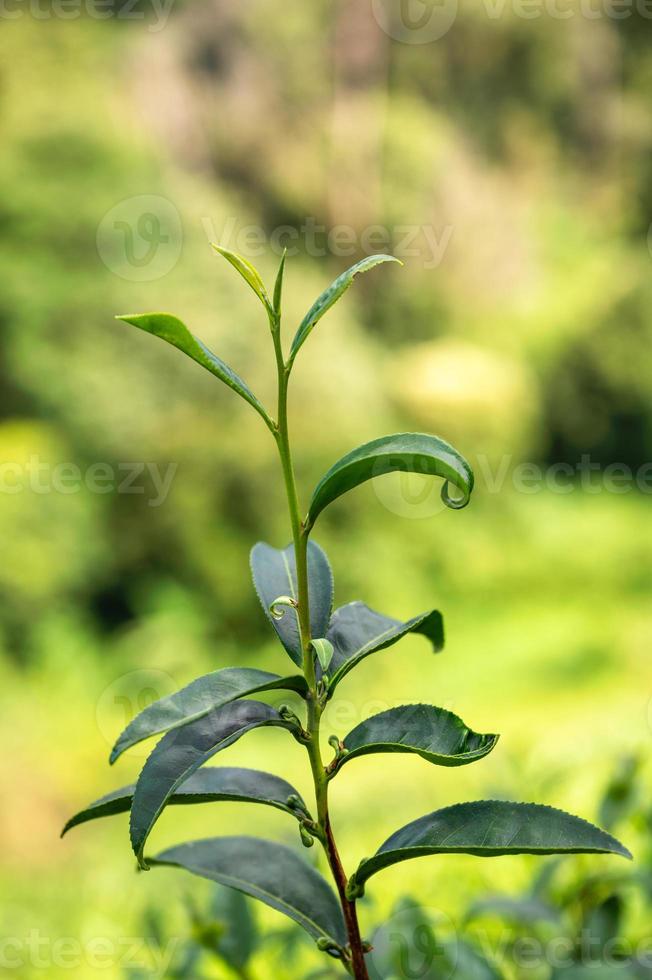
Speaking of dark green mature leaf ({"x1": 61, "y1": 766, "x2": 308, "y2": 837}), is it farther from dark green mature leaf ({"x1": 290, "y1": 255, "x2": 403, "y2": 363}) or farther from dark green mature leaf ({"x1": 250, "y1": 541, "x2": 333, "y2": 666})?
dark green mature leaf ({"x1": 290, "y1": 255, "x2": 403, "y2": 363})

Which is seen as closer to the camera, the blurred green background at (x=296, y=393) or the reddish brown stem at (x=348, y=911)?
the reddish brown stem at (x=348, y=911)

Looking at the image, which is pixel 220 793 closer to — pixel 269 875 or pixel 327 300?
pixel 269 875

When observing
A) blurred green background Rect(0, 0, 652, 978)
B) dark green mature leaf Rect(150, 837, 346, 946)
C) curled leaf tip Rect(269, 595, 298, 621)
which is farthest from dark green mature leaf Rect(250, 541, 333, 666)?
blurred green background Rect(0, 0, 652, 978)

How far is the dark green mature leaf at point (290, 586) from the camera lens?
37cm

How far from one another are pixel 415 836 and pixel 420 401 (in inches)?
150

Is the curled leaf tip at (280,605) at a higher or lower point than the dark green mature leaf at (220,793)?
higher

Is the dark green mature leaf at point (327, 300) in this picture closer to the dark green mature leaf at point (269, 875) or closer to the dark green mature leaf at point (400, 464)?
A: the dark green mature leaf at point (400, 464)

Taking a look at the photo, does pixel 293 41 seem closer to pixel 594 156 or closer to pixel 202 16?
pixel 202 16

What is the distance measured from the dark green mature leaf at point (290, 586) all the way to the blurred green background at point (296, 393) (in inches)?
58.2

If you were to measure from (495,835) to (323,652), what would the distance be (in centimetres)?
9

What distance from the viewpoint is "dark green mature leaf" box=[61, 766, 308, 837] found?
1.17 feet

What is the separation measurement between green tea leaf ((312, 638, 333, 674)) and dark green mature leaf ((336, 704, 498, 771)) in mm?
36

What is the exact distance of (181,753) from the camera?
32cm

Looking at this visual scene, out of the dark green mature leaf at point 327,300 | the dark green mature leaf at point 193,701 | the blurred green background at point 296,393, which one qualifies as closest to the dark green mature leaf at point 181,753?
the dark green mature leaf at point 193,701
